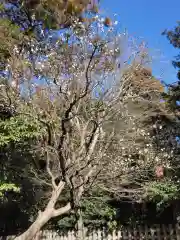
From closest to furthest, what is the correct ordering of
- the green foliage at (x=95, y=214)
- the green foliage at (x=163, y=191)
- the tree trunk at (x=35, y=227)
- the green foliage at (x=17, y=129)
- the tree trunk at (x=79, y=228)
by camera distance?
the tree trunk at (x=35, y=227), the green foliage at (x=17, y=129), the tree trunk at (x=79, y=228), the green foliage at (x=163, y=191), the green foliage at (x=95, y=214)

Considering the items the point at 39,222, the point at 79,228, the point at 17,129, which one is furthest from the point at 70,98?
the point at 79,228

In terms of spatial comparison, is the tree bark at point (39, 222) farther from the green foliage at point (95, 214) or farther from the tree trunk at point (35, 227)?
the green foliage at point (95, 214)

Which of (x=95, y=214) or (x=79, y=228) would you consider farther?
(x=95, y=214)

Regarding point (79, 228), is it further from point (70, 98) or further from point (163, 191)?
point (70, 98)

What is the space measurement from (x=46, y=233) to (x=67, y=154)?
207 inches

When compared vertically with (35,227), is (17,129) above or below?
above

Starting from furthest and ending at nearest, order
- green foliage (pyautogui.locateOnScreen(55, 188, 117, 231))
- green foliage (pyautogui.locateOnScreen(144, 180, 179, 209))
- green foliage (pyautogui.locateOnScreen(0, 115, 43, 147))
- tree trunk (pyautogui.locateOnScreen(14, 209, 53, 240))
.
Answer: green foliage (pyautogui.locateOnScreen(55, 188, 117, 231))
green foliage (pyautogui.locateOnScreen(144, 180, 179, 209))
green foliage (pyautogui.locateOnScreen(0, 115, 43, 147))
tree trunk (pyautogui.locateOnScreen(14, 209, 53, 240))

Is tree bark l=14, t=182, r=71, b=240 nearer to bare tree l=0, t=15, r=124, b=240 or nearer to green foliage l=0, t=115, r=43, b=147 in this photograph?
bare tree l=0, t=15, r=124, b=240

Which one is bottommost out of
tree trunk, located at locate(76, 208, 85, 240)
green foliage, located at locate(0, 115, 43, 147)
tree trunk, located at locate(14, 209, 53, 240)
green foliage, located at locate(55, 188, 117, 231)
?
tree trunk, located at locate(14, 209, 53, 240)

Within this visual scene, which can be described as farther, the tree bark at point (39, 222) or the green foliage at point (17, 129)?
the green foliage at point (17, 129)

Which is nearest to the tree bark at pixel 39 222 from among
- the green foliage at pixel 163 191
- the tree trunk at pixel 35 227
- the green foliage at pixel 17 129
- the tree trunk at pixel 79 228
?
the tree trunk at pixel 35 227

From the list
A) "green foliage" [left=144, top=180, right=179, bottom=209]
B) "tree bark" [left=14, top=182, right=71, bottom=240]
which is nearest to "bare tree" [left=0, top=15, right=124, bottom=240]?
"tree bark" [left=14, top=182, right=71, bottom=240]

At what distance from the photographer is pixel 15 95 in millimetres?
7324

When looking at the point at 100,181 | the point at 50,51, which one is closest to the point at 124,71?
the point at 50,51
